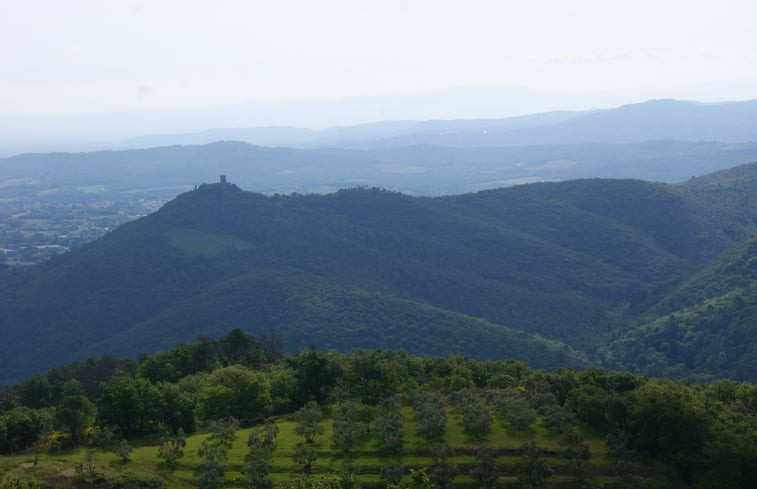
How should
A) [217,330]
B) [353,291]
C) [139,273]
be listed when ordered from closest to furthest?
[217,330]
[353,291]
[139,273]

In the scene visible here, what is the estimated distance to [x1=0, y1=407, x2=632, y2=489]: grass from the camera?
3762cm

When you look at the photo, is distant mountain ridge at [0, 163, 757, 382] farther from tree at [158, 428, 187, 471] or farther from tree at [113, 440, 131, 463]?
tree at [113, 440, 131, 463]

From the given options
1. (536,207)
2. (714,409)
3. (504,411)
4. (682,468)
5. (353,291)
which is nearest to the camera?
(682,468)

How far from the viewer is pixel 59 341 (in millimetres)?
119062

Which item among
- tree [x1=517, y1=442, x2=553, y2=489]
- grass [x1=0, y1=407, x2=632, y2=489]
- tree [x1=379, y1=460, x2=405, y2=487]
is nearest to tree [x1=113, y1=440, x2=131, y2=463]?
grass [x1=0, y1=407, x2=632, y2=489]

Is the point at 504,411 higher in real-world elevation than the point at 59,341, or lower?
higher

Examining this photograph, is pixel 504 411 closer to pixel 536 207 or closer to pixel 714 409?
pixel 714 409

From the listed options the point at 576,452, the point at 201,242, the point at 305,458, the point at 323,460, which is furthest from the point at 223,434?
the point at 201,242

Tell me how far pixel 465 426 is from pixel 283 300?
271 feet

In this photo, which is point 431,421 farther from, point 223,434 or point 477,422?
point 223,434

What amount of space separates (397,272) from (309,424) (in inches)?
3965

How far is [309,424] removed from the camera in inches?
1737

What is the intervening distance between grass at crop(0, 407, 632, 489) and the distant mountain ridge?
190 feet

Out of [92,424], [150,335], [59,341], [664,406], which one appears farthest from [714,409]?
[59,341]
